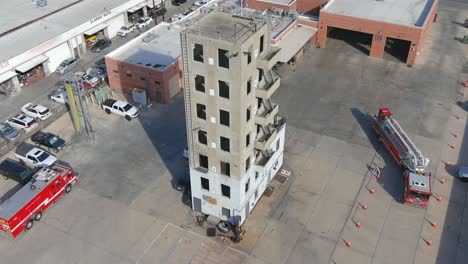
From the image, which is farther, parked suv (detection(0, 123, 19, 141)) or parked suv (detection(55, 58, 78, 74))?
parked suv (detection(55, 58, 78, 74))

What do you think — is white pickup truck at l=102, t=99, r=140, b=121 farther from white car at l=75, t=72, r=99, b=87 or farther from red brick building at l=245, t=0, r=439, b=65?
red brick building at l=245, t=0, r=439, b=65

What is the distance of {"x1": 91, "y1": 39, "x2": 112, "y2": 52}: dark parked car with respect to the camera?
76.4 metres

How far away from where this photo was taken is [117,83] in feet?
214

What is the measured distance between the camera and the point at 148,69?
199 ft

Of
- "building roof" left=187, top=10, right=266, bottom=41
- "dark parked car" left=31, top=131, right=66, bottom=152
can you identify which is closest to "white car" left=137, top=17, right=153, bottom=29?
"dark parked car" left=31, top=131, right=66, bottom=152

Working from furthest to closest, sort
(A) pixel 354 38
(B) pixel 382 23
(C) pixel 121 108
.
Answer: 1. (A) pixel 354 38
2. (B) pixel 382 23
3. (C) pixel 121 108

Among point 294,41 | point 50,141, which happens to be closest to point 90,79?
point 50,141

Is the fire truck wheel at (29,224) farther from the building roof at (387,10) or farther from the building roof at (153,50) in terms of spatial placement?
the building roof at (387,10)

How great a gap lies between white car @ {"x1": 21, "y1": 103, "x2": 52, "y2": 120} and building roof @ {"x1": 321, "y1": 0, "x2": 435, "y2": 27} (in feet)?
153

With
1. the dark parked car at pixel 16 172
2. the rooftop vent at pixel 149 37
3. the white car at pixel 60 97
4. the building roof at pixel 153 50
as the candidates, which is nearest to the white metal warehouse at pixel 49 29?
the white car at pixel 60 97

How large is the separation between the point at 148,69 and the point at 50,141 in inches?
620

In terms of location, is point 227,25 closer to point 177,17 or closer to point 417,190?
point 417,190

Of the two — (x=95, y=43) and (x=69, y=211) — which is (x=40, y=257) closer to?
(x=69, y=211)

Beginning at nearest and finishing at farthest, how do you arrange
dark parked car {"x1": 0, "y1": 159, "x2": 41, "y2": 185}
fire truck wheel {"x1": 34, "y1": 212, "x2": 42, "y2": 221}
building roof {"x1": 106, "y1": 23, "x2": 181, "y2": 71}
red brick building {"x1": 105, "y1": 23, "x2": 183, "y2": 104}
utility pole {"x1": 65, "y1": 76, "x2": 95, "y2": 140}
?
fire truck wheel {"x1": 34, "y1": 212, "x2": 42, "y2": 221} → dark parked car {"x1": 0, "y1": 159, "x2": 41, "y2": 185} → utility pole {"x1": 65, "y1": 76, "x2": 95, "y2": 140} → red brick building {"x1": 105, "y1": 23, "x2": 183, "y2": 104} → building roof {"x1": 106, "y1": 23, "x2": 181, "y2": 71}
